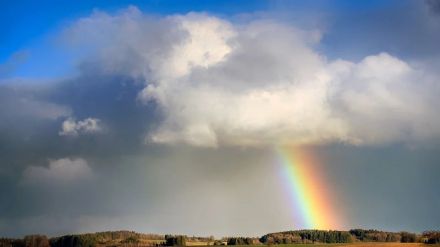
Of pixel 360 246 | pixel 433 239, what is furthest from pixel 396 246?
pixel 433 239

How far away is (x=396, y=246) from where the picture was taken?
172m

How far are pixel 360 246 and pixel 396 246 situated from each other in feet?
41.1

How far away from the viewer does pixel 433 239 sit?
190250 millimetres

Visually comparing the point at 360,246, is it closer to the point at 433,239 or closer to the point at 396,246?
the point at 396,246

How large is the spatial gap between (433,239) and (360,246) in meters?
30.5

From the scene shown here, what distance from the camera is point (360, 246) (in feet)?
591

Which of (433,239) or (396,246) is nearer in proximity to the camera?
(396,246)

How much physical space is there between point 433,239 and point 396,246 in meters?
26.2
